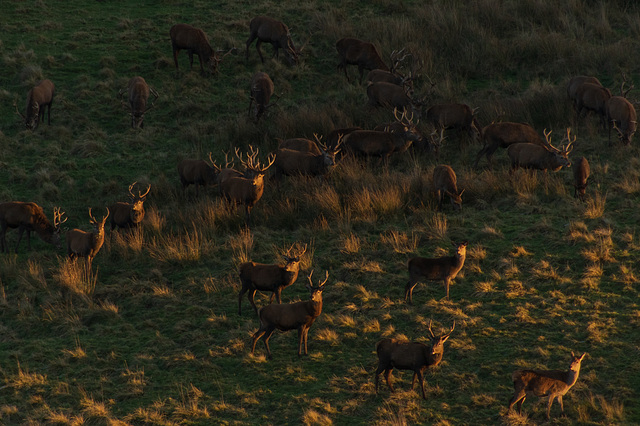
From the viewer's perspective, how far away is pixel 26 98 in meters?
22.9

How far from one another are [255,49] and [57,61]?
6422 mm

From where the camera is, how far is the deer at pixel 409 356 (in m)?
9.49

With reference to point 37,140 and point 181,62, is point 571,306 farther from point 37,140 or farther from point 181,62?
point 181,62

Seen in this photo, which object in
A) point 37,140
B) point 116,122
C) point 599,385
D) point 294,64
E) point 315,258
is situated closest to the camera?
point 599,385

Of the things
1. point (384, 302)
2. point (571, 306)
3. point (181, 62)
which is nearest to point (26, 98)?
point (181, 62)

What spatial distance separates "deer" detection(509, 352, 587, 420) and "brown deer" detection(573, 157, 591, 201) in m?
7.01

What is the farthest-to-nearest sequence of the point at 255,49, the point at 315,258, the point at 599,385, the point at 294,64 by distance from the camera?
1. the point at 255,49
2. the point at 294,64
3. the point at 315,258
4. the point at 599,385

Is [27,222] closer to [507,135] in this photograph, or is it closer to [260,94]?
[260,94]

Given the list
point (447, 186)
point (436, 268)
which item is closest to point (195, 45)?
point (447, 186)

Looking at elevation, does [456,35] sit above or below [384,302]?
above

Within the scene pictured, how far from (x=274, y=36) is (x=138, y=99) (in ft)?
17.8

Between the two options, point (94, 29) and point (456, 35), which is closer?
point (456, 35)

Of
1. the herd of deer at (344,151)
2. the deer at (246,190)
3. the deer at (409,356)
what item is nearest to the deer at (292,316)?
the herd of deer at (344,151)

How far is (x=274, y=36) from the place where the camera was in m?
25.1
